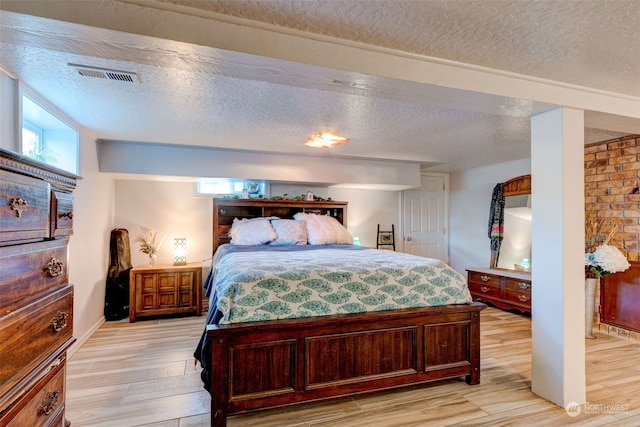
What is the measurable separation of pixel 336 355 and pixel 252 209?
2.99m

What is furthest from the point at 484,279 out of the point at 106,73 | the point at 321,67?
the point at 106,73

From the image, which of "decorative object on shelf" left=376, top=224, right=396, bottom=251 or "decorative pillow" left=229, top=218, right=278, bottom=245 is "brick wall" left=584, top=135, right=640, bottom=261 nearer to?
"decorative object on shelf" left=376, top=224, right=396, bottom=251

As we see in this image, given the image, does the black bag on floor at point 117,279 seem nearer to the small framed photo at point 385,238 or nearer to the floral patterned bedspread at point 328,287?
the floral patterned bedspread at point 328,287

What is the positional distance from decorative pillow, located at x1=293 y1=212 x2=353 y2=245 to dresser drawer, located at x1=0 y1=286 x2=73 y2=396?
297 cm

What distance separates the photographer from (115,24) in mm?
1167

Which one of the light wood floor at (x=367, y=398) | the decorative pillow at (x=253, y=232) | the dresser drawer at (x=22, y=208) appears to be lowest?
the light wood floor at (x=367, y=398)

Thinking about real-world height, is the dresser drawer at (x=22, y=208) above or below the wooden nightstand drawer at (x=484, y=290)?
above

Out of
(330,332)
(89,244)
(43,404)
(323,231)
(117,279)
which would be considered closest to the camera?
(43,404)

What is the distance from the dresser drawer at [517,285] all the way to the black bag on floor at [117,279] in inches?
191

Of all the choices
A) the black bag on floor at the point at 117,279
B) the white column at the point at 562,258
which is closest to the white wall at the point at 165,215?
the black bag on floor at the point at 117,279

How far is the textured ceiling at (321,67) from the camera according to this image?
4.07 ft

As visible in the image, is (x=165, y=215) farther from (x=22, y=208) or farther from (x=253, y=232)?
(x=22, y=208)

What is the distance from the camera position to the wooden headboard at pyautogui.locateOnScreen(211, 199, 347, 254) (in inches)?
172

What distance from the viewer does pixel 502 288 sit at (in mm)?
4117
